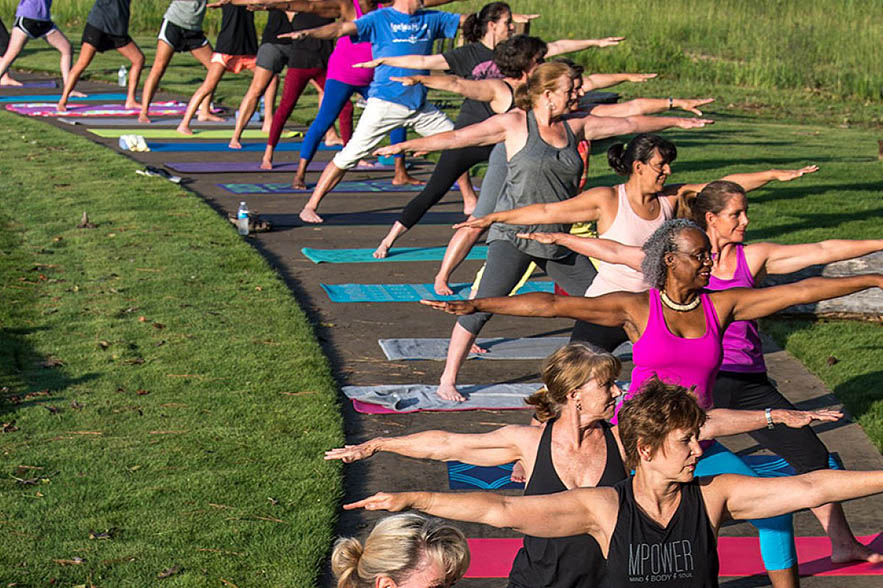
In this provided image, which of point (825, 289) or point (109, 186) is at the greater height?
point (825, 289)

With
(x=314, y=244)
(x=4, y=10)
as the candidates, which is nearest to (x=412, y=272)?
(x=314, y=244)

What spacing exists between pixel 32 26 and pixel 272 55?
5.68 meters

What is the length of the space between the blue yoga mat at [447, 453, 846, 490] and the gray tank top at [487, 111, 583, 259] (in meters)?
1.40

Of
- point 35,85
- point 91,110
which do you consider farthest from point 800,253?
point 35,85

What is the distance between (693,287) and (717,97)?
18977 mm

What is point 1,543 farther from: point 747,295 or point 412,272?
point 412,272

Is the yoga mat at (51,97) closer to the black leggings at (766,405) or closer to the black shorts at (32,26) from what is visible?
the black shorts at (32,26)

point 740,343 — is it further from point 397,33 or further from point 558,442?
point 397,33

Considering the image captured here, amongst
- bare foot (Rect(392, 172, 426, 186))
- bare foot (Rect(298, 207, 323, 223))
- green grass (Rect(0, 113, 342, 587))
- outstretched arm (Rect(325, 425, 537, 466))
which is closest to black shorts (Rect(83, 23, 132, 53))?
bare foot (Rect(392, 172, 426, 186))

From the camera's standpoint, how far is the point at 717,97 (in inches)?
937

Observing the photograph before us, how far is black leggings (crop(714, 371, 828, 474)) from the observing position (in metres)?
5.87

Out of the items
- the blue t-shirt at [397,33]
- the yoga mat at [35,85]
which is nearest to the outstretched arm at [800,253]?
the blue t-shirt at [397,33]

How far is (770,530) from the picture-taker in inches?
203

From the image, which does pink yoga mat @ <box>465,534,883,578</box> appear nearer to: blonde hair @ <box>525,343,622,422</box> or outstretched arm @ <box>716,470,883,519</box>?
blonde hair @ <box>525,343,622,422</box>
